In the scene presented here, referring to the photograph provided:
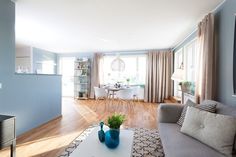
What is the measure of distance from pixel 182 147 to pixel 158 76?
203 inches

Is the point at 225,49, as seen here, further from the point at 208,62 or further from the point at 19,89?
the point at 19,89

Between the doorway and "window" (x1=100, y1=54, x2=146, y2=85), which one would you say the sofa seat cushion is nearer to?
"window" (x1=100, y1=54, x2=146, y2=85)

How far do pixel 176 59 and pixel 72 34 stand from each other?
3942 mm

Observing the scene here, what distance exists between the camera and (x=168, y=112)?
2398 mm

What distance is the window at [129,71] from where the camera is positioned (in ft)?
23.0

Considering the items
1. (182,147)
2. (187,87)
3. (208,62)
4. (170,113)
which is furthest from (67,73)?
(182,147)

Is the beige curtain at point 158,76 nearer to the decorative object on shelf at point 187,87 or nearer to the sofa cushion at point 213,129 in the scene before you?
the decorative object on shelf at point 187,87

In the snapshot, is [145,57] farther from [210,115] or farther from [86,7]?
[210,115]

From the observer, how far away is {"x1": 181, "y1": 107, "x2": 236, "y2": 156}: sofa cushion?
1.44 metres

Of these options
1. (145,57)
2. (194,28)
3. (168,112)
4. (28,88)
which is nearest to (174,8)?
(194,28)

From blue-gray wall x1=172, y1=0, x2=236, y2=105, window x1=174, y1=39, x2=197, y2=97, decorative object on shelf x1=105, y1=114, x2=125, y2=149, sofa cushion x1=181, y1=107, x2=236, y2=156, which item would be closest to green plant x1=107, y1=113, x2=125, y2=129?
decorative object on shelf x1=105, y1=114, x2=125, y2=149

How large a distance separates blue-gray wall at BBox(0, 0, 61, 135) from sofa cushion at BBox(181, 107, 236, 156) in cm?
273

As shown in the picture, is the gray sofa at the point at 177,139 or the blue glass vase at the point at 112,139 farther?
the blue glass vase at the point at 112,139

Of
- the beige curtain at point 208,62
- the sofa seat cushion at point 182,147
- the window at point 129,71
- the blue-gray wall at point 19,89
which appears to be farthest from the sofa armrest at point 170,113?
the window at point 129,71
